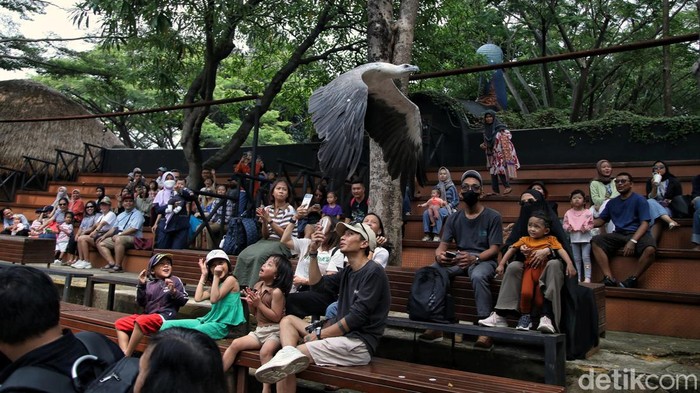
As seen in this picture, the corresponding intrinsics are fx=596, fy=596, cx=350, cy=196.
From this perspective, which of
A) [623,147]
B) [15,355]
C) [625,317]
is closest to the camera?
[15,355]

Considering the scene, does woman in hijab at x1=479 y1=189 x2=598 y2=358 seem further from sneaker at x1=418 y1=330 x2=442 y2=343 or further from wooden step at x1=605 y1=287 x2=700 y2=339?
wooden step at x1=605 y1=287 x2=700 y2=339

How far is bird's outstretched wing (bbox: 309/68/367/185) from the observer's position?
13.7ft

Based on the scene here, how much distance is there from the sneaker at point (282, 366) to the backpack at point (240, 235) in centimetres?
313

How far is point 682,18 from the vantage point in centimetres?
1437

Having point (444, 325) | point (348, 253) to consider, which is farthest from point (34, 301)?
point (444, 325)

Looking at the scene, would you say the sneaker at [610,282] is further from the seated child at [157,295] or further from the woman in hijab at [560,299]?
the seated child at [157,295]

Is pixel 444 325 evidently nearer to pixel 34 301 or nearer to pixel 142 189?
pixel 34 301

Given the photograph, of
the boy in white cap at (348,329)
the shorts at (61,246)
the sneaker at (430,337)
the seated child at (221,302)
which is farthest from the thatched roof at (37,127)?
the boy in white cap at (348,329)

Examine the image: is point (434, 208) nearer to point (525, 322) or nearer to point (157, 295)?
point (525, 322)

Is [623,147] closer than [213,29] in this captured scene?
No

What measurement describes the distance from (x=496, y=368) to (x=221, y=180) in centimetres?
977

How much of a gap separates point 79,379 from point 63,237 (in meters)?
9.84

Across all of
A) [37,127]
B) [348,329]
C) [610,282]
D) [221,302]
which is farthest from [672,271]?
[37,127]

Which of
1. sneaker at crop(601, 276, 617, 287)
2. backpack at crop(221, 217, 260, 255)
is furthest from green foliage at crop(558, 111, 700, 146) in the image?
backpack at crop(221, 217, 260, 255)
